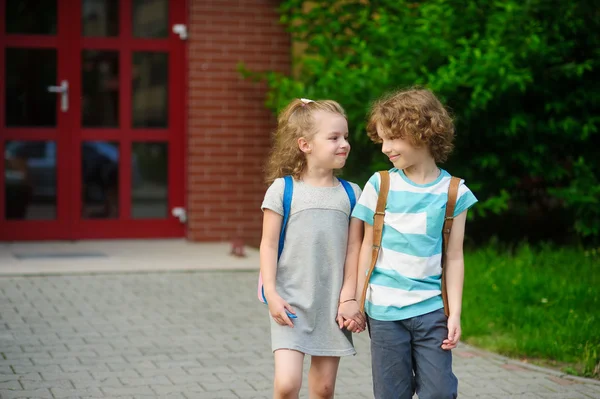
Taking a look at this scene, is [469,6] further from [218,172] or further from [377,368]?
[377,368]

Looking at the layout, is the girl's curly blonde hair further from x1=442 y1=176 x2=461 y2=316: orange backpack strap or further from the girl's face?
x1=442 y1=176 x2=461 y2=316: orange backpack strap

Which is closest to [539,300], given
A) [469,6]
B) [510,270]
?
[510,270]

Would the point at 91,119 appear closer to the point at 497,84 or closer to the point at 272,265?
the point at 497,84

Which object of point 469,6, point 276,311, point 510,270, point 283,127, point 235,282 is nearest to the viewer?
point 276,311

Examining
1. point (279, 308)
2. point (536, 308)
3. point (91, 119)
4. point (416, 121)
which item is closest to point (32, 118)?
point (91, 119)

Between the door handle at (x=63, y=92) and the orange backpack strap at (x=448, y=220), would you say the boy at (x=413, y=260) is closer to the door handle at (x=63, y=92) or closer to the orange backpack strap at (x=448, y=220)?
the orange backpack strap at (x=448, y=220)

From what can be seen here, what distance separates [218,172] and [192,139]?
1.51 feet

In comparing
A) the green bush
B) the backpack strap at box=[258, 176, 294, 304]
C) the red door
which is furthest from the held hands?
the red door

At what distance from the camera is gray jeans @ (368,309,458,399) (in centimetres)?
362

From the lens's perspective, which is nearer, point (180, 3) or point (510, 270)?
point (510, 270)

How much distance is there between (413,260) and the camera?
363 centimetres

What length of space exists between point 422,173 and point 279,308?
0.73m

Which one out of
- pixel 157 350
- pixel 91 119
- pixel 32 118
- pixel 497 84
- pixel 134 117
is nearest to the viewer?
pixel 157 350

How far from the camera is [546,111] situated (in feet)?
31.0
